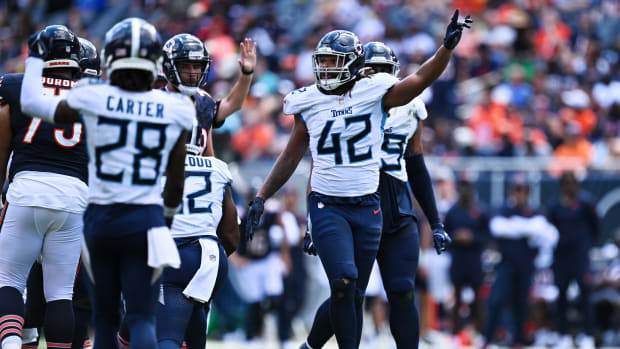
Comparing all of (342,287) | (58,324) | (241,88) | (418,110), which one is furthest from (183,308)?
(418,110)

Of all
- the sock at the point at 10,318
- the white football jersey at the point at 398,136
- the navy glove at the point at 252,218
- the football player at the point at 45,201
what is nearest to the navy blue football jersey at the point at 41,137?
the football player at the point at 45,201

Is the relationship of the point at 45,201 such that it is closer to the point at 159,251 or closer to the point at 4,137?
the point at 4,137

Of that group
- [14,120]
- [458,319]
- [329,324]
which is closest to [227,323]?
[458,319]

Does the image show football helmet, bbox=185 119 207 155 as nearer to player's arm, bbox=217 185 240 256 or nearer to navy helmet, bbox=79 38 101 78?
player's arm, bbox=217 185 240 256

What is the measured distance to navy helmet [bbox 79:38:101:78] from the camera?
6.70 m

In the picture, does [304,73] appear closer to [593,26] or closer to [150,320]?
[593,26]

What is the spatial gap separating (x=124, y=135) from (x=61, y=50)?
149cm

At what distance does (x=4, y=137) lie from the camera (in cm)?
604

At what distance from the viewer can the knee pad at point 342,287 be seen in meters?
6.08

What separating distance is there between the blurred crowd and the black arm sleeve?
4.74 metres

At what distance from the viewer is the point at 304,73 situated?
1586 cm

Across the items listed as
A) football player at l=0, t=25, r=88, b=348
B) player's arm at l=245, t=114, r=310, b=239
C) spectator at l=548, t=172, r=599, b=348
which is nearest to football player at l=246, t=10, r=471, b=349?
player's arm at l=245, t=114, r=310, b=239

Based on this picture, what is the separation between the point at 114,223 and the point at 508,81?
12284 mm

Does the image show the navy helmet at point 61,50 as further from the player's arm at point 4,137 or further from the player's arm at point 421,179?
the player's arm at point 421,179
